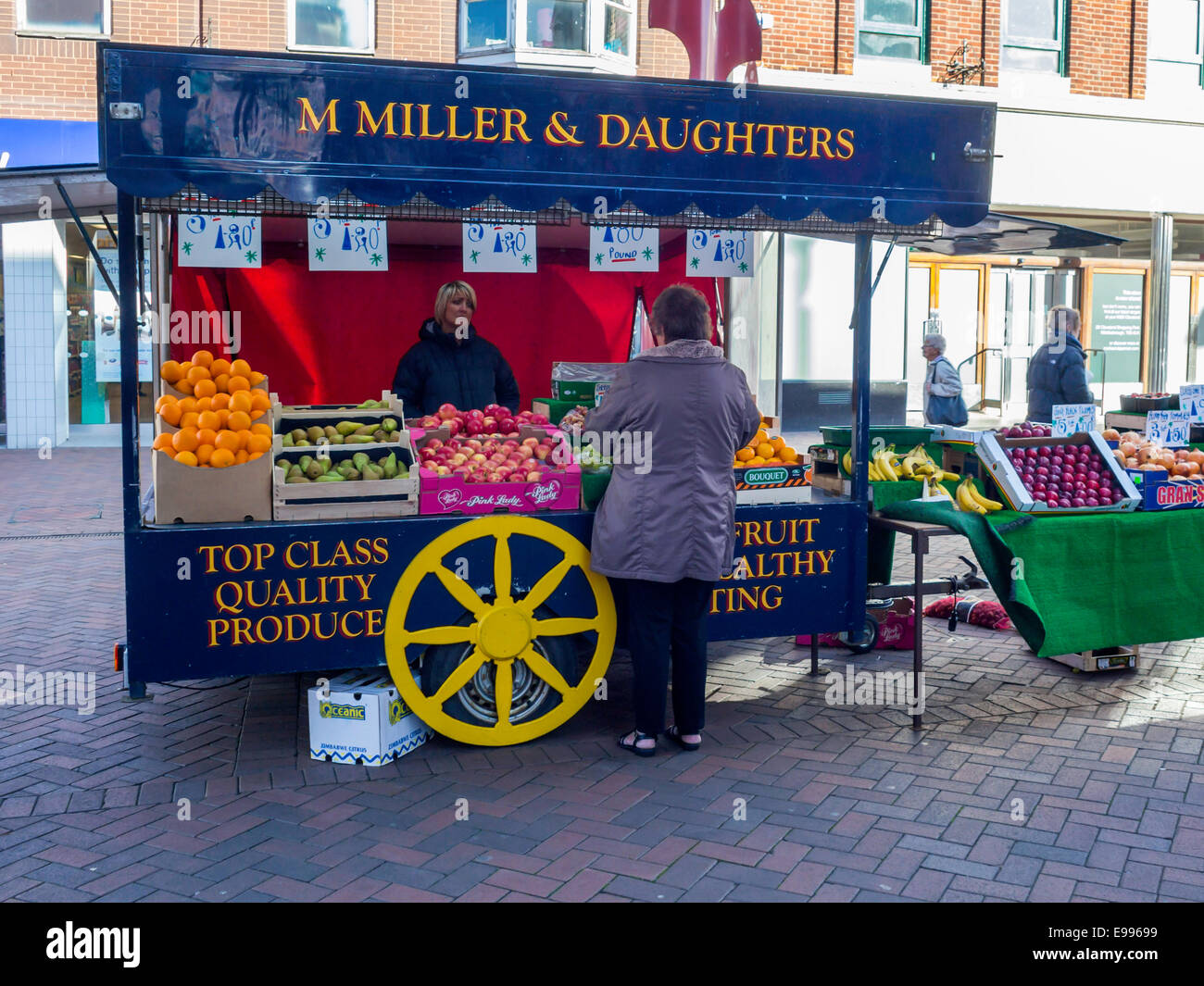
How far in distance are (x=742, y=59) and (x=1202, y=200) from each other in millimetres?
10489

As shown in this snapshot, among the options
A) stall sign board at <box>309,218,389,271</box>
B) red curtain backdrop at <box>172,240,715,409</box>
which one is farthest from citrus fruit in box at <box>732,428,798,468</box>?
red curtain backdrop at <box>172,240,715,409</box>

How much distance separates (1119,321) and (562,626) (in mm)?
16932

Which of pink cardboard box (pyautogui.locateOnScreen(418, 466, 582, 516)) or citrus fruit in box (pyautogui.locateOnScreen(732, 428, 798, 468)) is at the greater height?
citrus fruit in box (pyautogui.locateOnScreen(732, 428, 798, 468))

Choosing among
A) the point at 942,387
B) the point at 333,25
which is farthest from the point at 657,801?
the point at 333,25

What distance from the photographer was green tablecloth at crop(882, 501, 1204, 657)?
17.0ft

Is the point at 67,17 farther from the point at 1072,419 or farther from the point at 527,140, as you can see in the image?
Result: the point at 1072,419

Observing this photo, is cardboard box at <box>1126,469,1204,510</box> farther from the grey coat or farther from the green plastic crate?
the green plastic crate

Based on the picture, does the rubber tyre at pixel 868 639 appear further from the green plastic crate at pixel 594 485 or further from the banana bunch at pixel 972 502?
the green plastic crate at pixel 594 485

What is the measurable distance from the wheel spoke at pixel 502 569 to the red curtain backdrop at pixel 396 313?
3.95 meters

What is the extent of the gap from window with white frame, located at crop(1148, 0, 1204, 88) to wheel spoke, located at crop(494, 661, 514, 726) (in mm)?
16476

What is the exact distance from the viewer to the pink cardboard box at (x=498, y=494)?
4758mm

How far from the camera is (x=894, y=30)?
16562 mm

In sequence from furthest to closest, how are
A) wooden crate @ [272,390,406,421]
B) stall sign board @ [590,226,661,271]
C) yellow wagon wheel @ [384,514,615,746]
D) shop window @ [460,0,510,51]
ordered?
shop window @ [460,0,510,51] < stall sign board @ [590,226,661,271] < wooden crate @ [272,390,406,421] < yellow wagon wheel @ [384,514,615,746]

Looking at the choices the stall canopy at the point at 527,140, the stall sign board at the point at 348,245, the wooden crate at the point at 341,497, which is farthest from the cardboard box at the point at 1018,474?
the stall sign board at the point at 348,245
